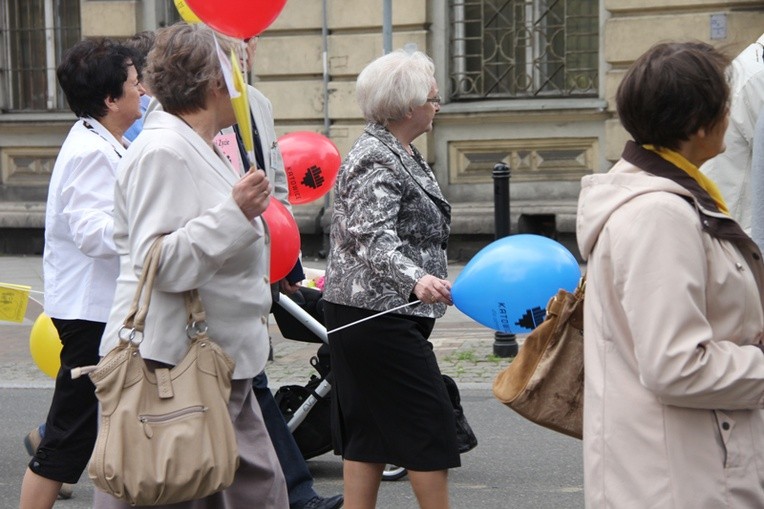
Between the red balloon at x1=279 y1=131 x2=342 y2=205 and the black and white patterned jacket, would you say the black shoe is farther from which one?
the red balloon at x1=279 y1=131 x2=342 y2=205

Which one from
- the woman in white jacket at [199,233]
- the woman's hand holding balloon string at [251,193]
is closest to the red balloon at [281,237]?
the woman in white jacket at [199,233]

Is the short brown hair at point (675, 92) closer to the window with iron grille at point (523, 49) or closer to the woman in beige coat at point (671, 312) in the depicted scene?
the woman in beige coat at point (671, 312)

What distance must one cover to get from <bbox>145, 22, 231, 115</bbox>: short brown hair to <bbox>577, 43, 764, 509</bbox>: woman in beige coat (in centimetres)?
120

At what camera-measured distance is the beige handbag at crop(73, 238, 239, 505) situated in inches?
125

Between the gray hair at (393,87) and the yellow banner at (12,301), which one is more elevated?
the gray hair at (393,87)

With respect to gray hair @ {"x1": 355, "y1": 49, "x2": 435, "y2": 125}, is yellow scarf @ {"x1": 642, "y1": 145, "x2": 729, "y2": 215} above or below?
below

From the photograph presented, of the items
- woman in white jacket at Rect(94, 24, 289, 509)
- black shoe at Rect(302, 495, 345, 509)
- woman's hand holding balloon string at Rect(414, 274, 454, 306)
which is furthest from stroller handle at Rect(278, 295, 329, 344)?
woman in white jacket at Rect(94, 24, 289, 509)

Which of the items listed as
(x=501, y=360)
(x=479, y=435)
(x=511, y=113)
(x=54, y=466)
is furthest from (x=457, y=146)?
(x=54, y=466)

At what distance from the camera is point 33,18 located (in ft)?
50.5

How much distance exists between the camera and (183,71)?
3.47 metres

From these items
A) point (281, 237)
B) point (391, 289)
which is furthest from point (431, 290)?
point (281, 237)

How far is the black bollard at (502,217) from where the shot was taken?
835 centimetres

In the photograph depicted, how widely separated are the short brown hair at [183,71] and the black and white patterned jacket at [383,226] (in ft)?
2.79

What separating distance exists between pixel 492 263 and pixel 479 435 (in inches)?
102
